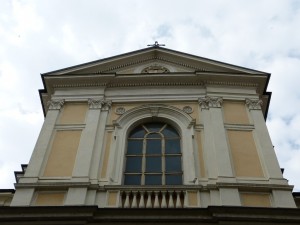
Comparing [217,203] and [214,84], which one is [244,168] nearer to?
[217,203]

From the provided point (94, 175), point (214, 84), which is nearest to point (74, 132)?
point (94, 175)

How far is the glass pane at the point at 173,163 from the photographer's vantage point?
12.5 meters

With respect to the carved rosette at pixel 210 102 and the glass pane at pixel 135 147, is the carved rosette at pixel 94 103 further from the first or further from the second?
the carved rosette at pixel 210 102

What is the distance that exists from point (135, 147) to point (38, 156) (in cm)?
298

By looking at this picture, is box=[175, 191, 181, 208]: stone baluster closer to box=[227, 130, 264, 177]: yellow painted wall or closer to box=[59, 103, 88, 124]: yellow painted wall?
box=[227, 130, 264, 177]: yellow painted wall

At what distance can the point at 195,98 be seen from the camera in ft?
48.2

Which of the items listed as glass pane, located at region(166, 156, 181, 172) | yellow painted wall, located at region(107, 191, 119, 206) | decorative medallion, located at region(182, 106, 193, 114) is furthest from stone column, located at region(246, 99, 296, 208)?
yellow painted wall, located at region(107, 191, 119, 206)

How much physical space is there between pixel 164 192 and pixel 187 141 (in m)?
2.49

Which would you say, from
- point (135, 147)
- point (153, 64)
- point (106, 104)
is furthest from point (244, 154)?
point (153, 64)

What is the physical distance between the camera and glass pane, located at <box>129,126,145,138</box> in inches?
542

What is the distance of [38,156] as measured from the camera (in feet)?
40.8

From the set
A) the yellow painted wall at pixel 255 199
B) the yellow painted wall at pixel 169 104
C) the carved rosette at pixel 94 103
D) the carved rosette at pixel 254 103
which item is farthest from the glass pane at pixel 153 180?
the carved rosette at pixel 254 103

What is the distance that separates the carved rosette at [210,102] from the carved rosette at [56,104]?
188 inches

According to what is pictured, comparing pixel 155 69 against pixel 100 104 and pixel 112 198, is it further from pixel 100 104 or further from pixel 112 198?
pixel 112 198
